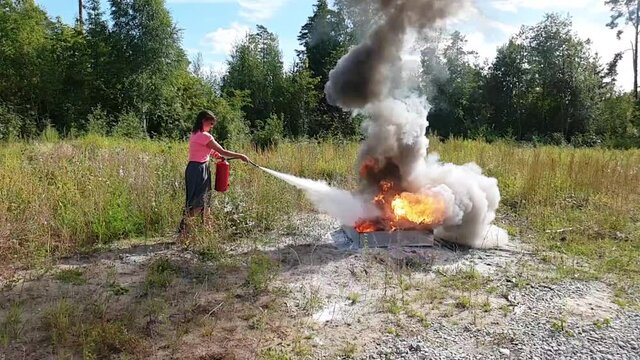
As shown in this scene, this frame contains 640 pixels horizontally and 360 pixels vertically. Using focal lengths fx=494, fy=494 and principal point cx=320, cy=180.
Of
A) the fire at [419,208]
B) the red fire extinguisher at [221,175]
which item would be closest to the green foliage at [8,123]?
the red fire extinguisher at [221,175]

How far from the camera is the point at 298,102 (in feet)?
89.2

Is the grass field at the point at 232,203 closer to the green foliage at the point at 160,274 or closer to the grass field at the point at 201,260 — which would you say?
the grass field at the point at 201,260

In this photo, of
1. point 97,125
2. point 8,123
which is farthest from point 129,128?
point 8,123

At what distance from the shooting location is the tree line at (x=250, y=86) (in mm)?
20266

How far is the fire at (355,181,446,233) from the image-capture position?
21.7ft

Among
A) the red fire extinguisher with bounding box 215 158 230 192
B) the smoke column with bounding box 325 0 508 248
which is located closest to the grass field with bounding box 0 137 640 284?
the red fire extinguisher with bounding box 215 158 230 192

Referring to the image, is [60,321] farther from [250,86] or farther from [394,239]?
[250,86]

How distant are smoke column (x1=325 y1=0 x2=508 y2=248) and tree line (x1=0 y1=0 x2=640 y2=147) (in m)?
7.29

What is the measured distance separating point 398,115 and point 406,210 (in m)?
1.31

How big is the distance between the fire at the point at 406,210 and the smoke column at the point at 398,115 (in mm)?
128

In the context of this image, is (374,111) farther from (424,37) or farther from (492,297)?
(492,297)

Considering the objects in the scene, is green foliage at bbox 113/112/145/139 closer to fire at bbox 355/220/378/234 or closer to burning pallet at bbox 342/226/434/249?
fire at bbox 355/220/378/234

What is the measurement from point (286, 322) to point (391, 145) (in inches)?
127

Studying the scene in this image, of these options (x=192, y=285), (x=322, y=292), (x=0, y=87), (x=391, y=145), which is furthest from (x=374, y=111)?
(x=0, y=87)
